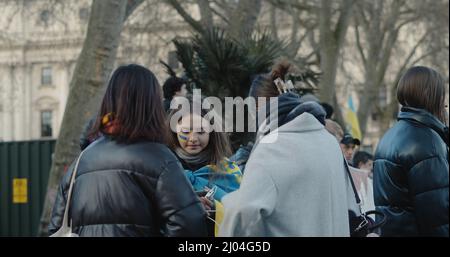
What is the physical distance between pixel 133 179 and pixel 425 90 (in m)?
1.98

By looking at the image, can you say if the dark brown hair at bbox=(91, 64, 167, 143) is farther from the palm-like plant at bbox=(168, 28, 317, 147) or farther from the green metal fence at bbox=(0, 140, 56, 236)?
the green metal fence at bbox=(0, 140, 56, 236)

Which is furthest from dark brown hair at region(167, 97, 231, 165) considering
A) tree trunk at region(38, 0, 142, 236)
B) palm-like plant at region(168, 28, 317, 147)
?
tree trunk at region(38, 0, 142, 236)

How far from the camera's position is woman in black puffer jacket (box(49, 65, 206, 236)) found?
3754 millimetres

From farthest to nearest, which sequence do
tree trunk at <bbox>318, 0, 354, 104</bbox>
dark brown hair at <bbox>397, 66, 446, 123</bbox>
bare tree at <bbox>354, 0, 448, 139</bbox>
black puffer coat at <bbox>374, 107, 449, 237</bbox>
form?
bare tree at <bbox>354, 0, 448, 139</bbox> → tree trunk at <bbox>318, 0, 354, 104</bbox> → dark brown hair at <bbox>397, 66, 446, 123</bbox> → black puffer coat at <bbox>374, 107, 449, 237</bbox>

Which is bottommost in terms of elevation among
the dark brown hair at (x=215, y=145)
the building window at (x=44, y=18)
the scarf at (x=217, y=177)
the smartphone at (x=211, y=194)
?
the smartphone at (x=211, y=194)

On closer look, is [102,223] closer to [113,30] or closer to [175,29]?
[113,30]

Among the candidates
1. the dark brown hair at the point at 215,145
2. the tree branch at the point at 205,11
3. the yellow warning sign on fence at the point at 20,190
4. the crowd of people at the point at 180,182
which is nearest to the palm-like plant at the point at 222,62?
the dark brown hair at the point at 215,145

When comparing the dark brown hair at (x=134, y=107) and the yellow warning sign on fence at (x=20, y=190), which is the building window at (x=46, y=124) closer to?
the yellow warning sign on fence at (x=20, y=190)

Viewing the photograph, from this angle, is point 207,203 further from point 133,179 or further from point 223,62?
point 223,62

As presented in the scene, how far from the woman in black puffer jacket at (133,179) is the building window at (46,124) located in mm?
61280

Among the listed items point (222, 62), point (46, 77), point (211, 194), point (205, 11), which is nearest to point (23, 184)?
point (205, 11)

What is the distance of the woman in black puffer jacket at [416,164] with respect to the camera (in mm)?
4637

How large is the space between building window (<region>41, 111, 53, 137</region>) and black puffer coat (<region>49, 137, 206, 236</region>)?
201ft
